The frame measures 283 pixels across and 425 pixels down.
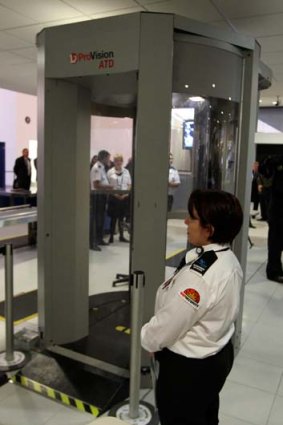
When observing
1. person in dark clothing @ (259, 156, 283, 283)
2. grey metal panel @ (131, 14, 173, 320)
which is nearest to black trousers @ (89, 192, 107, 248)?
grey metal panel @ (131, 14, 173, 320)

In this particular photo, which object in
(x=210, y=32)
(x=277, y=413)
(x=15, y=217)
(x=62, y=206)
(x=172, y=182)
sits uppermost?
(x=210, y=32)

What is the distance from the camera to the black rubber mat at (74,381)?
2455 millimetres

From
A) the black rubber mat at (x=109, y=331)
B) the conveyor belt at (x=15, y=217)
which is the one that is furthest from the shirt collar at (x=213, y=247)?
the conveyor belt at (x=15, y=217)

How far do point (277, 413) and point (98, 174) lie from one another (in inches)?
89.0

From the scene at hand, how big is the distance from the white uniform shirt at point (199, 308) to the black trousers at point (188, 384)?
4cm

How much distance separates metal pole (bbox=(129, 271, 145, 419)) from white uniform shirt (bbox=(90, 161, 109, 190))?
1.45 metres

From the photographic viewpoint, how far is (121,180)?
143 inches

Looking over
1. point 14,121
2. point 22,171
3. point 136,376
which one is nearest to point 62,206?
point 136,376

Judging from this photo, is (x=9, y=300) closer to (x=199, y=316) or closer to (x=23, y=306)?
(x=23, y=306)

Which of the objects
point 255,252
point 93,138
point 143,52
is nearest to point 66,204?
point 93,138

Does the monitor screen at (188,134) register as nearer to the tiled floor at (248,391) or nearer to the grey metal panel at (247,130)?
the grey metal panel at (247,130)

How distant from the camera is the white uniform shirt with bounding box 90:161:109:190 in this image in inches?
132

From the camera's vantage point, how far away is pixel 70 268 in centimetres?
303

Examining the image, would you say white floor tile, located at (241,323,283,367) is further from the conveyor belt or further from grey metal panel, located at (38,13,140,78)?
the conveyor belt
